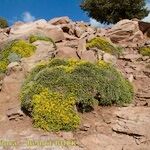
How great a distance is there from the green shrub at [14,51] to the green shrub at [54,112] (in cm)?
684

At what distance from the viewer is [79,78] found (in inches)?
584

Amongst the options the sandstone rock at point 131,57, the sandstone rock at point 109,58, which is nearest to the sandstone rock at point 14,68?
the sandstone rock at point 109,58

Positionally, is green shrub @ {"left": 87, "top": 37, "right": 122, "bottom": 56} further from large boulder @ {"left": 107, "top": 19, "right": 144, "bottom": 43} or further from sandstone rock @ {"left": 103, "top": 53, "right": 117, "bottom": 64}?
large boulder @ {"left": 107, "top": 19, "right": 144, "bottom": 43}

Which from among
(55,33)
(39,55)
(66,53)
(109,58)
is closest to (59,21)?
(55,33)

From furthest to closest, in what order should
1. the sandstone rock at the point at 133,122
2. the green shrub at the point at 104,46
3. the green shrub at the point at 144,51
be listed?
the green shrub at the point at 144,51 → the green shrub at the point at 104,46 → the sandstone rock at the point at 133,122

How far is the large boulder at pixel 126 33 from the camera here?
28531 mm

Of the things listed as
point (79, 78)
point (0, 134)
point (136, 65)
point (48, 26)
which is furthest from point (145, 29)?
point (0, 134)

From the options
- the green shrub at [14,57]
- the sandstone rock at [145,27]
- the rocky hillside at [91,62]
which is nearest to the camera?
the rocky hillside at [91,62]

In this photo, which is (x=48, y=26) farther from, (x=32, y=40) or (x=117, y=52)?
(x=117, y=52)

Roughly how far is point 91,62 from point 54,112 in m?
3.86

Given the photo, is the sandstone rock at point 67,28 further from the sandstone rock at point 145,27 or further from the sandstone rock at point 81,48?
the sandstone rock at point 81,48

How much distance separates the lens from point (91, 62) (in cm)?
1691

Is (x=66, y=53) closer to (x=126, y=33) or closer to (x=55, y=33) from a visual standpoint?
(x=55, y=33)

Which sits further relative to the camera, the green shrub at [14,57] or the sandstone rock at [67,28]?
the sandstone rock at [67,28]
